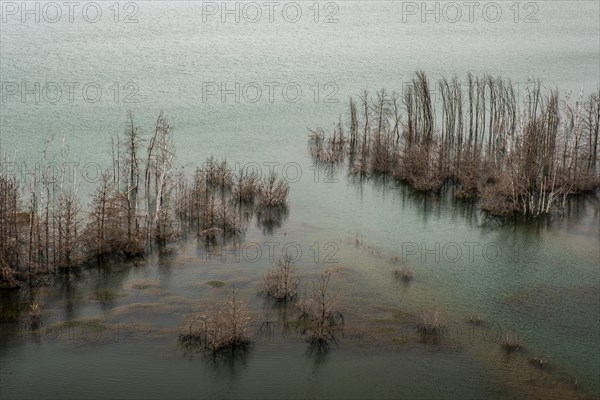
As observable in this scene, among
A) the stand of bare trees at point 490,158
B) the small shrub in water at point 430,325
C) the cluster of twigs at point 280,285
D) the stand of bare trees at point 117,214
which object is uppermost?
the stand of bare trees at point 490,158

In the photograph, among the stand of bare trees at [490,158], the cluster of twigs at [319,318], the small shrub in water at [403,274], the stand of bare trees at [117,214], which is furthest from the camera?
the stand of bare trees at [490,158]

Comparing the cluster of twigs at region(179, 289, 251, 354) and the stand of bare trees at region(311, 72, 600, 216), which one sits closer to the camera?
the cluster of twigs at region(179, 289, 251, 354)

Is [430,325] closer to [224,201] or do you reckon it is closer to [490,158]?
[224,201]

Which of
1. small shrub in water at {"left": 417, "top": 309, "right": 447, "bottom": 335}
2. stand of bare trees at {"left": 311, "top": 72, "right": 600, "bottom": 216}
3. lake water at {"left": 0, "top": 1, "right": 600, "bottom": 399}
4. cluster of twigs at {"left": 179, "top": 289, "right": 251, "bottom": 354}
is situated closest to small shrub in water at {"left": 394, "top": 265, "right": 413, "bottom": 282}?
lake water at {"left": 0, "top": 1, "right": 600, "bottom": 399}

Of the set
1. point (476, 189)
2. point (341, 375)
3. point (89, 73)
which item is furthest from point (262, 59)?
point (341, 375)

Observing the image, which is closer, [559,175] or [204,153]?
[559,175]

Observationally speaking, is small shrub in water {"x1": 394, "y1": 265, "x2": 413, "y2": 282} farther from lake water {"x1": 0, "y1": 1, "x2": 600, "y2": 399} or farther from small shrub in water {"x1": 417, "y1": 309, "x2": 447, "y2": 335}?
small shrub in water {"x1": 417, "y1": 309, "x2": 447, "y2": 335}

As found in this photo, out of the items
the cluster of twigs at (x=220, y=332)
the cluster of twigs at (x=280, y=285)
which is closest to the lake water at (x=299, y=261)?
A: the cluster of twigs at (x=220, y=332)

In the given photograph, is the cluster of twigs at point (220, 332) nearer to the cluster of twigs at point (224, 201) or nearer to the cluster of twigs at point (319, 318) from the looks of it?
the cluster of twigs at point (319, 318)

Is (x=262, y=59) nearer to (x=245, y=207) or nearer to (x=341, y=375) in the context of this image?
(x=245, y=207)
